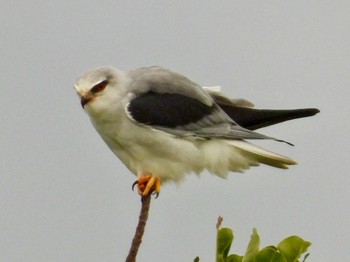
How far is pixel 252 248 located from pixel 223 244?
0.47 ft

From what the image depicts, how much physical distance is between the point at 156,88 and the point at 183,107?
347mm

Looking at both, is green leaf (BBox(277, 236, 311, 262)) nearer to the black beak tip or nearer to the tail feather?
the black beak tip

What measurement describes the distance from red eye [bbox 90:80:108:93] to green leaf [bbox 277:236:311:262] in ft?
7.12

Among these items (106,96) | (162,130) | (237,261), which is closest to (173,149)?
(162,130)

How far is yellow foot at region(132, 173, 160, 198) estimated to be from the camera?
273 inches

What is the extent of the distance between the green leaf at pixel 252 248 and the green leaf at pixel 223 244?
0.31 ft

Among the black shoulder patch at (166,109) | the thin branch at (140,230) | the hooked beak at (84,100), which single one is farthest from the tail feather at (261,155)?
the thin branch at (140,230)

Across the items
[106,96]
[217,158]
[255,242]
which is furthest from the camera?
[217,158]

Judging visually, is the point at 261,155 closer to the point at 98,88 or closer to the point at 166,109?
the point at 166,109

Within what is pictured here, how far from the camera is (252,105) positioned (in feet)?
27.0

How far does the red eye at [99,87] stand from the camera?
6.94m

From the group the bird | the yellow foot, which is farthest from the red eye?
the yellow foot

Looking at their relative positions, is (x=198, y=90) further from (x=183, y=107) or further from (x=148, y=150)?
(x=148, y=150)

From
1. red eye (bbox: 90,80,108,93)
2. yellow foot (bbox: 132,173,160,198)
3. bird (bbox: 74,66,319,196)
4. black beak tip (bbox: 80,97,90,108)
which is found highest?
red eye (bbox: 90,80,108,93)
